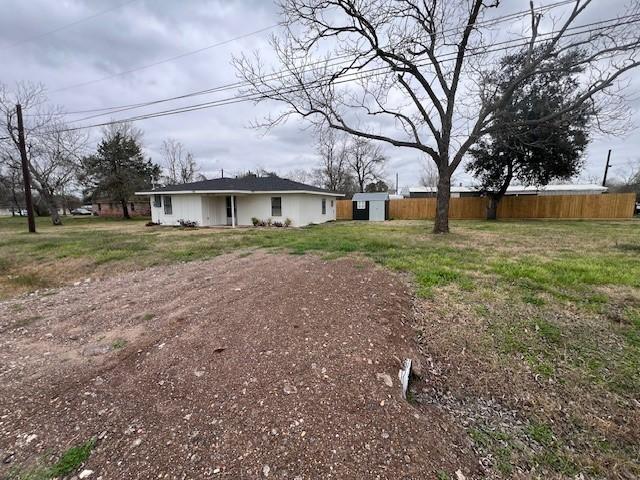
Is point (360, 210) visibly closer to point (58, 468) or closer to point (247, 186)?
point (247, 186)

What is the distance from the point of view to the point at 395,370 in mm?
2631

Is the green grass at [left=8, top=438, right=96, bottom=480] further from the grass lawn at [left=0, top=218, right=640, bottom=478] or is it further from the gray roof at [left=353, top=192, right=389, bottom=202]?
the gray roof at [left=353, top=192, right=389, bottom=202]

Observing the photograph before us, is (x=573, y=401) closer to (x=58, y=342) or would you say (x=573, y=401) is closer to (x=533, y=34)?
(x=58, y=342)

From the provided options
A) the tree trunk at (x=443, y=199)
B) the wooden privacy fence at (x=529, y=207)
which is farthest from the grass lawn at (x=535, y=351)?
the wooden privacy fence at (x=529, y=207)

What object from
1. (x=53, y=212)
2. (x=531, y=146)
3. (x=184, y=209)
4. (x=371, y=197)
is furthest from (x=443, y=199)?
(x=53, y=212)

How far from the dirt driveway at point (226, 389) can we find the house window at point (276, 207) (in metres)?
13.1

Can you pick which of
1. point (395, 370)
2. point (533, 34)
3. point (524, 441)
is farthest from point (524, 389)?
point (533, 34)

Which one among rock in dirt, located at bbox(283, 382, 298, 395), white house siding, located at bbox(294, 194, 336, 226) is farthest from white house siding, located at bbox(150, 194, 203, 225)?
rock in dirt, located at bbox(283, 382, 298, 395)

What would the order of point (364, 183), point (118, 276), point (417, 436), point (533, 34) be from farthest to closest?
point (364, 183) < point (533, 34) < point (118, 276) < point (417, 436)

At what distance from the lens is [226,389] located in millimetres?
2402

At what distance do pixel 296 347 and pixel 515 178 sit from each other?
858 inches

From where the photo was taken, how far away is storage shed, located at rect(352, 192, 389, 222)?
22250 mm

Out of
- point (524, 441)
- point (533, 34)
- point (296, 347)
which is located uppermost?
point (533, 34)

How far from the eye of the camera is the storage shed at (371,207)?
73.0ft
